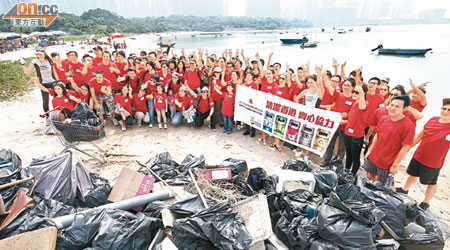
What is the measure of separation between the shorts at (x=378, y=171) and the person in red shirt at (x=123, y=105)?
18.3 feet

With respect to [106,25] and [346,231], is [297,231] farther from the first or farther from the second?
[106,25]

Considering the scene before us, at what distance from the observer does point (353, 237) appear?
6.88 feet

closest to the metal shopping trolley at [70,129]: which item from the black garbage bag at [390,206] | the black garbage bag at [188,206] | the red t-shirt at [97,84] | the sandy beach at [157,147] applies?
the sandy beach at [157,147]

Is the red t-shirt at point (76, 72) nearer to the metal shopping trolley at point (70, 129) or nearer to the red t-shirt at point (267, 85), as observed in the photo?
the metal shopping trolley at point (70, 129)

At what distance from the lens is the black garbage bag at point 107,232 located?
2.21 m

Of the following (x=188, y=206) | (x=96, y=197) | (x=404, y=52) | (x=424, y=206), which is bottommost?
(x=424, y=206)

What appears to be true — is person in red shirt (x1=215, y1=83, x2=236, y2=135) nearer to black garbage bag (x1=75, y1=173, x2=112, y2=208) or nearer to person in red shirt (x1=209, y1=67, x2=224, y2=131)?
person in red shirt (x1=209, y1=67, x2=224, y2=131)

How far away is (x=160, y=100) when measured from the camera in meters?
6.17

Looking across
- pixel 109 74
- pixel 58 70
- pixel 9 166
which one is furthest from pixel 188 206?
pixel 58 70

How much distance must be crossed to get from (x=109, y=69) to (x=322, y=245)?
656 centimetres

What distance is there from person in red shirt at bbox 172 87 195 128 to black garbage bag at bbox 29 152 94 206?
3.30 meters

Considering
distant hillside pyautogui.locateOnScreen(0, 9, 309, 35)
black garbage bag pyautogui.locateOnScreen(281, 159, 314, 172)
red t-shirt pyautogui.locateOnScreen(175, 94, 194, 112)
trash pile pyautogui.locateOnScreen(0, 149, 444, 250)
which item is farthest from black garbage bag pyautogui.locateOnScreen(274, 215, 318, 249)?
distant hillside pyautogui.locateOnScreen(0, 9, 309, 35)

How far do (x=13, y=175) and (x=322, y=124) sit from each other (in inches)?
198

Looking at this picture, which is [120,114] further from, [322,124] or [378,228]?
[378,228]
